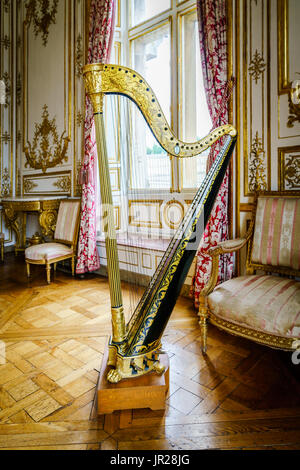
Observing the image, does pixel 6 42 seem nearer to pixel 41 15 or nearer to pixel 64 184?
pixel 41 15

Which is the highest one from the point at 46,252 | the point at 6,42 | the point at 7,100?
the point at 6,42

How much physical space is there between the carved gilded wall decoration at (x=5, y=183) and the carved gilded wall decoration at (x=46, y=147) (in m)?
0.35

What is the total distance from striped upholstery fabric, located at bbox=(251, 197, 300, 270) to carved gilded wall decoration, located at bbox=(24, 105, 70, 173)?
8.50 ft

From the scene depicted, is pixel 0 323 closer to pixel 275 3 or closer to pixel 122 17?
pixel 275 3

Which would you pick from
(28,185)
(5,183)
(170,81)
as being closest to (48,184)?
(28,185)

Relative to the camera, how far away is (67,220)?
3.16 m

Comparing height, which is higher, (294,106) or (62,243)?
(294,106)

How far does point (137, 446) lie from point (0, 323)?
1.37m

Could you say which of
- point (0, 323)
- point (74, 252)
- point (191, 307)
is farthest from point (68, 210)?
point (191, 307)

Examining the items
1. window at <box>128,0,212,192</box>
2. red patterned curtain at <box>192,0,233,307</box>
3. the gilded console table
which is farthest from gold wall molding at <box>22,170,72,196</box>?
red patterned curtain at <box>192,0,233,307</box>

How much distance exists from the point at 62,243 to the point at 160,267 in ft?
6.92

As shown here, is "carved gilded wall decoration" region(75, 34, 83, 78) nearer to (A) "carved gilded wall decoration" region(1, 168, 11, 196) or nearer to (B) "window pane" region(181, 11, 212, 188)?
(B) "window pane" region(181, 11, 212, 188)

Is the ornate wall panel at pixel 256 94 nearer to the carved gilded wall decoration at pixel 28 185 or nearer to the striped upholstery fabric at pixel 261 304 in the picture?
the striped upholstery fabric at pixel 261 304

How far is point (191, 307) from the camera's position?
7.32 ft
